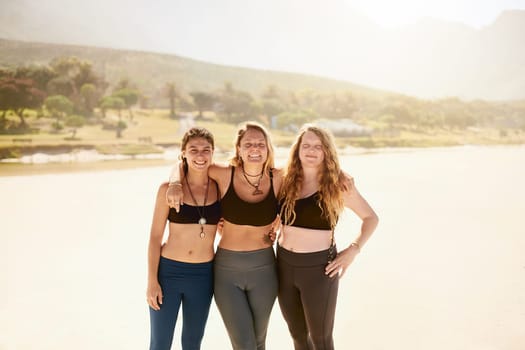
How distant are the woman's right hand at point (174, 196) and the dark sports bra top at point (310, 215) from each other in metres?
0.78

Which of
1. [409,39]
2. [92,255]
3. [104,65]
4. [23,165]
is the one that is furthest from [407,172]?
[409,39]

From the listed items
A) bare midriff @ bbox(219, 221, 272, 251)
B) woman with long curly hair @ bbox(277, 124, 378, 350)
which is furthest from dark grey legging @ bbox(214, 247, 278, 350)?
woman with long curly hair @ bbox(277, 124, 378, 350)

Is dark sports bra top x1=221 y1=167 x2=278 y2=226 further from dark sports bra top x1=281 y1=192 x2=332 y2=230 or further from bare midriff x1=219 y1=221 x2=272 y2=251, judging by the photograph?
dark sports bra top x1=281 y1=192 x2=332 y2=230

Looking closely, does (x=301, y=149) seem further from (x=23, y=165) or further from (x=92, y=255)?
(x=23, y=165)

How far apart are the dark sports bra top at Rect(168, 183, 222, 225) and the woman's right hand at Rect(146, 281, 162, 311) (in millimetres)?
434

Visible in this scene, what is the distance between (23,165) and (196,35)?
288 feet

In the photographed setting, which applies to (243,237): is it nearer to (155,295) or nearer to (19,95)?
(155,295)

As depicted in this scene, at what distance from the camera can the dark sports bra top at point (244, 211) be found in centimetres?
262

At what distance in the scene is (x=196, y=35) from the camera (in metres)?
102

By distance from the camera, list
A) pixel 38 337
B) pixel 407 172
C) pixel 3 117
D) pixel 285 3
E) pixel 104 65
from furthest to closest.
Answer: pixel 285 3, pixel 104 65, pixel 3 117, pixel 407 172, pixel 38 337

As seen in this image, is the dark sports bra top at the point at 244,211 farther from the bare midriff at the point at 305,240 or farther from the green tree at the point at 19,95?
the green tree at the point at 19,95

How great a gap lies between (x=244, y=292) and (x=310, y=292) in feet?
1.42

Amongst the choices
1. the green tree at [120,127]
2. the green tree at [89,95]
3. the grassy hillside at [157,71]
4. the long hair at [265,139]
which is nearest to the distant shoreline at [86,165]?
the green tree at [120,127]

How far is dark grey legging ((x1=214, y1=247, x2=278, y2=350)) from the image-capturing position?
8.34 feet
